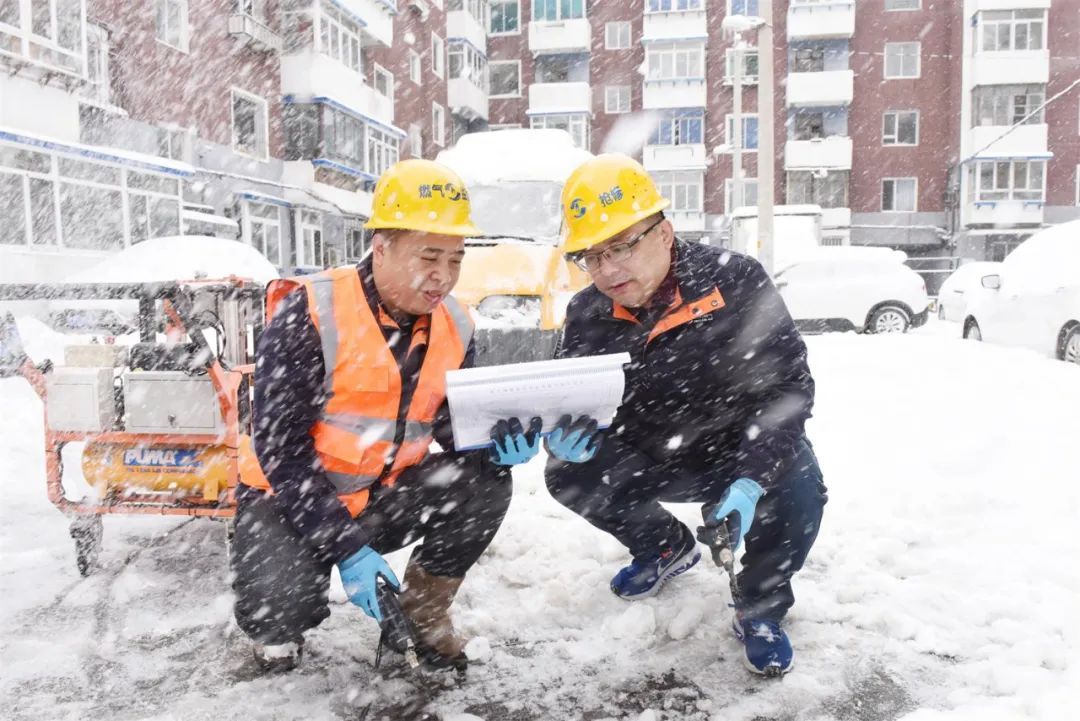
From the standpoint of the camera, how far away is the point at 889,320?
13.8 meters

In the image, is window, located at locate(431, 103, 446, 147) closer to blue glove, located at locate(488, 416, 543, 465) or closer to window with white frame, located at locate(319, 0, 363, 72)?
window with white frame, located at locate(319, 0, 363, 72)

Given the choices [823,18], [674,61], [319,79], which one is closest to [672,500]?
[319,79]

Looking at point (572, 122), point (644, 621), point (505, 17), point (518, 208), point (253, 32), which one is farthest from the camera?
point (505, 17)

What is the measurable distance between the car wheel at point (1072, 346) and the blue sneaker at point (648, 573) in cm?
671

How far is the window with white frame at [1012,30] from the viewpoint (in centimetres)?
3188

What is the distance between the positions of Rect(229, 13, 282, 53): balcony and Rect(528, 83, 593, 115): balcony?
15997mm

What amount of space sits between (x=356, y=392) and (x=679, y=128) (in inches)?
1367

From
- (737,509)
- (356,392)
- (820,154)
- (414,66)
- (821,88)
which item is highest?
(414,66)

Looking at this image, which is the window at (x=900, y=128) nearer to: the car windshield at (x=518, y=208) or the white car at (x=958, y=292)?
the white car at (x=958, y=292)

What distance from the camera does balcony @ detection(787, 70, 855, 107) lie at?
32.9 meters

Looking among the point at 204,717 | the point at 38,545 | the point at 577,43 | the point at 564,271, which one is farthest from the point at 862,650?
the point at 577,43

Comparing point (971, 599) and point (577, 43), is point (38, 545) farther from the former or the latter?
point (577, 43)

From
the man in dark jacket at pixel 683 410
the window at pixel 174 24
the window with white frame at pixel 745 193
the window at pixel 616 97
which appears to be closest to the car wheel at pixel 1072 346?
the man in dark jacket at pixel 683 410

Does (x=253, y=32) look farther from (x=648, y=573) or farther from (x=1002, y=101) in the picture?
(x=1002, y=101)
